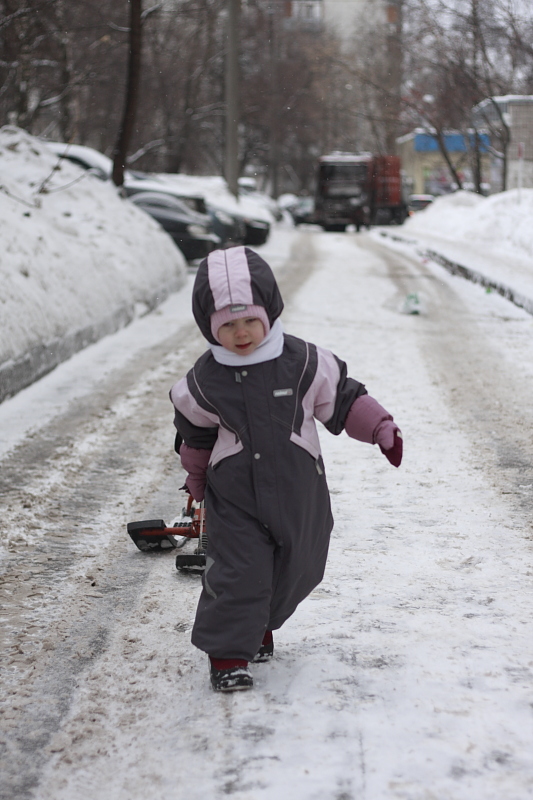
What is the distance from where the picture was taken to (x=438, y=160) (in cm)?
5000

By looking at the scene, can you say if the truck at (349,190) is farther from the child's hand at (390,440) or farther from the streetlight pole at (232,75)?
the child's hand at (390,440)

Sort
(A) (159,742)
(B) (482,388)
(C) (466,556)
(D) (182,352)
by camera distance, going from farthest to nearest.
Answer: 1. (D) (182,352)
2. (B) (482,388)
3. (C) (466,556)
4. (A) (159,742)

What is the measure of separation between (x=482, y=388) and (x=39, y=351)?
10.8 feet

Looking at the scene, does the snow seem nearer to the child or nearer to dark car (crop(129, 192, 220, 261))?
the child

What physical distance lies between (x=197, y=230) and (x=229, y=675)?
1414 cm

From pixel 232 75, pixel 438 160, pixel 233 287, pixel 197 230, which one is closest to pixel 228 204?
pixel 232 75

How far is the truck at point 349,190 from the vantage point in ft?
110

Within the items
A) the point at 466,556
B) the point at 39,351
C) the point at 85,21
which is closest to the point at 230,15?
the point at 85,21

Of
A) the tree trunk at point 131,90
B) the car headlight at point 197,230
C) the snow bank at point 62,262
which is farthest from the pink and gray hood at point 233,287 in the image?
the tree trunk at point 131,90

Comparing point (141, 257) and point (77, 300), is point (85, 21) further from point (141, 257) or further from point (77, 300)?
point (77, 300)

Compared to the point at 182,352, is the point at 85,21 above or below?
above

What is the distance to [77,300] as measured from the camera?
930cm

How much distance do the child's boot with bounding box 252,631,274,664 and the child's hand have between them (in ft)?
2.24

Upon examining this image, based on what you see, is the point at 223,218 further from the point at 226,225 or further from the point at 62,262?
the point at 62,262
